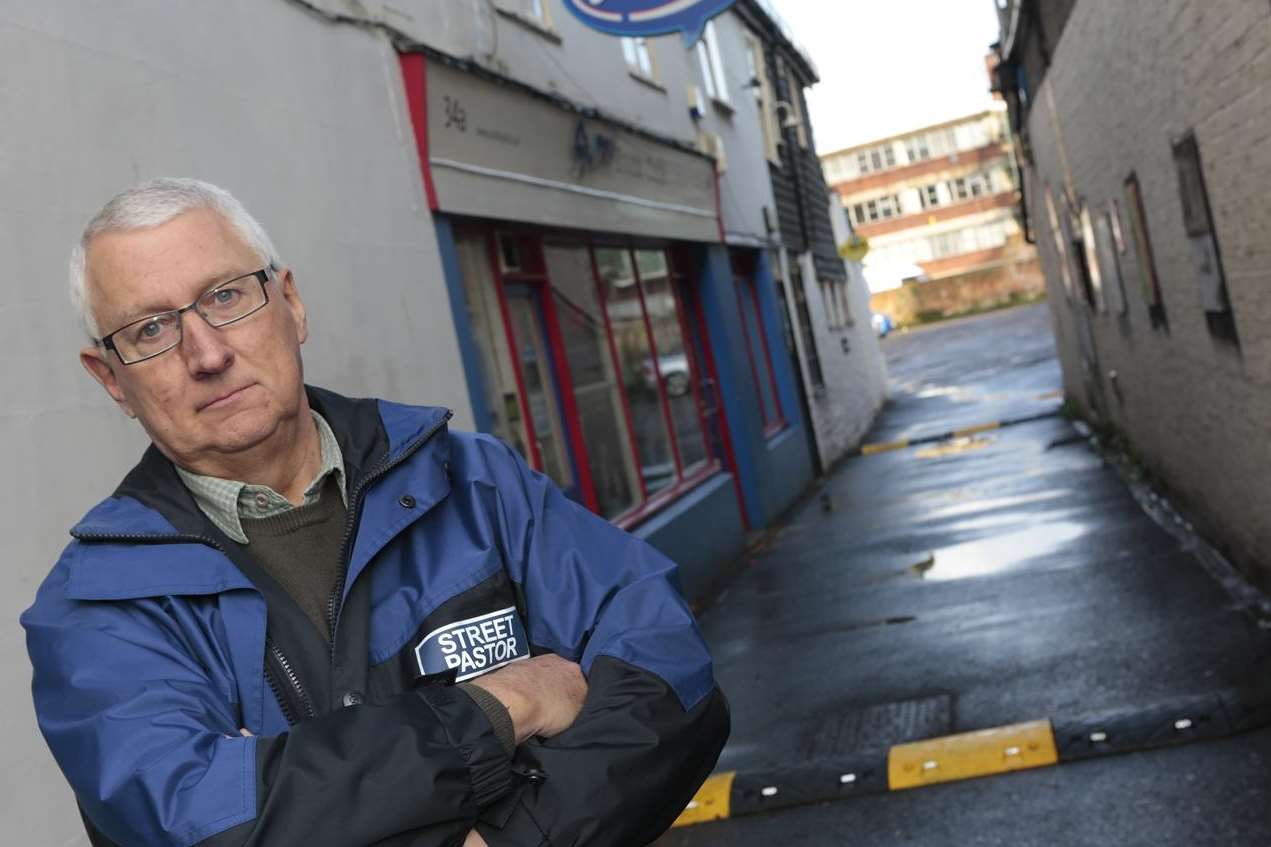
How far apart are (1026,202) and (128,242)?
21801 millimetres

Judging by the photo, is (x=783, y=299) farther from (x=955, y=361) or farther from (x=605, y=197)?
(x=955, y=361)

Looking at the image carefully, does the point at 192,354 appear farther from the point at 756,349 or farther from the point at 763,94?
the point at 763,94

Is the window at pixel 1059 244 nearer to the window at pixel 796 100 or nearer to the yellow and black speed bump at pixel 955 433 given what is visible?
the yellow and black speed bump at pixel 955 433

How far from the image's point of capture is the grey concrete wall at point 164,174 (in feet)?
14.4

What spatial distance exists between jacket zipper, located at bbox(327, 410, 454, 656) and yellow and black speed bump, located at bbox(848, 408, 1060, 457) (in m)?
17.9

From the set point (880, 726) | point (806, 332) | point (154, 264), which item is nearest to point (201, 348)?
point (154, 264)

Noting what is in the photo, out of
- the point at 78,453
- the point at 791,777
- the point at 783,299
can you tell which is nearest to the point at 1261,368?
the point at 791,777

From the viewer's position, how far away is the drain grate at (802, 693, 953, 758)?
6.51m

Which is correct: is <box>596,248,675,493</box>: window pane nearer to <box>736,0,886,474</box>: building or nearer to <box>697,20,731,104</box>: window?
<box>697,20,731,104</box>: window

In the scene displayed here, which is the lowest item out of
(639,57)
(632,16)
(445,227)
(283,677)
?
(283,677)

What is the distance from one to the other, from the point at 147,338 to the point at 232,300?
5.3 inches

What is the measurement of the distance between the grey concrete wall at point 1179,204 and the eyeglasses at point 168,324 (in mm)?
4407

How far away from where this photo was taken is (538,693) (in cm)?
222

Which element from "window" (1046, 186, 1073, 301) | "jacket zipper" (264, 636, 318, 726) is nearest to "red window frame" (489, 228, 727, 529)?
"window" (1046, 186, 1073, 301)
